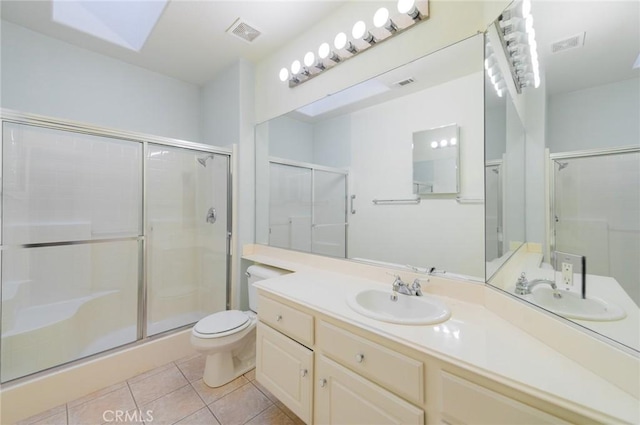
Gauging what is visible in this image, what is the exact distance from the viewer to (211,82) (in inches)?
106

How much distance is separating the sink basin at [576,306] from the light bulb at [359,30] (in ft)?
5.44

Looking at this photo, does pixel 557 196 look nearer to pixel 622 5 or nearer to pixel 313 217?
pixel 622 5

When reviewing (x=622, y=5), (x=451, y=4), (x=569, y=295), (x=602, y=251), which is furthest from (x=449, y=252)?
(x=451, y=4)

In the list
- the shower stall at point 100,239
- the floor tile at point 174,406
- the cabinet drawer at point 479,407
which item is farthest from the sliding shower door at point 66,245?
the cabinet drawer at point 479,407

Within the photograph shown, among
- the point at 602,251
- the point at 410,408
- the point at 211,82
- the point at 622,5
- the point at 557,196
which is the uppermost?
the point at 211,82

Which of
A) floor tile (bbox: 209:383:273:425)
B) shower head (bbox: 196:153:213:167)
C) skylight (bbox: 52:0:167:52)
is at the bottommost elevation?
floor tile (bbox: 209:383:273:425)

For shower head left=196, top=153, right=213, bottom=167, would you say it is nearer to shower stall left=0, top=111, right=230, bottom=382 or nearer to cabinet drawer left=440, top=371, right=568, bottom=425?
shower stall left=0, top=111, right=230, bottom=382

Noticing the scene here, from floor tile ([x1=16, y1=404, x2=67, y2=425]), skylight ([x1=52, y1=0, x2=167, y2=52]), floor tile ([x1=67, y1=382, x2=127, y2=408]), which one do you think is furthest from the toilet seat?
skylight ([x1=52, y1=0, x2=167, y2=52])

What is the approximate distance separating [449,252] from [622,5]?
3.54 feet

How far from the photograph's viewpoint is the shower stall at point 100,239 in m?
1.60

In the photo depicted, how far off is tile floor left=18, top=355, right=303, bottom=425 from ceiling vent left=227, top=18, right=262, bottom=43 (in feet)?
8.37

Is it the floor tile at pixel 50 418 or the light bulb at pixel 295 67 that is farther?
the light bulb at pixel 295 67

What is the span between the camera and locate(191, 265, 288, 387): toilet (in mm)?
1614

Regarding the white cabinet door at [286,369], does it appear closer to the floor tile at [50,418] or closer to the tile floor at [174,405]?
the tile floor at [174,405]
